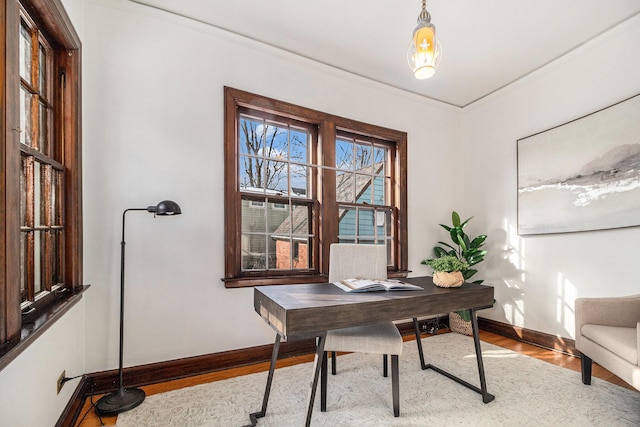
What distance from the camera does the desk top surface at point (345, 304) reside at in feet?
4.81

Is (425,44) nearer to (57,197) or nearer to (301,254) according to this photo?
(301,254)

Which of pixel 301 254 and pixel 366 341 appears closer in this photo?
pixel 366 341

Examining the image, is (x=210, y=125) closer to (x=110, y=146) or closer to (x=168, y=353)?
(x=110, y=146)

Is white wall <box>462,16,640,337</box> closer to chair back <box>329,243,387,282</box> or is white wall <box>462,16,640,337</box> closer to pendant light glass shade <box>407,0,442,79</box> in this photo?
chair back <box>329,243,387,282</box>

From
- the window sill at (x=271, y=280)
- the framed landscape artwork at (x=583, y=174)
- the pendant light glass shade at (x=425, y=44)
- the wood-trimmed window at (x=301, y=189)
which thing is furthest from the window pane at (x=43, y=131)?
the framed landscape artwork at (x=583, y=174)

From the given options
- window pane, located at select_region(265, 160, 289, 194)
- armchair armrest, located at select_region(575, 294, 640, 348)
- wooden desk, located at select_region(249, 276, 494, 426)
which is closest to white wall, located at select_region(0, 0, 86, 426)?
wooden desk, located at select_region(249, 276, 494, 426)

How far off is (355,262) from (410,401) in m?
0.99

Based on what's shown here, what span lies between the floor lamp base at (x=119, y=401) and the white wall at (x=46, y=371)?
20cm

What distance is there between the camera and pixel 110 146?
2.28 meters

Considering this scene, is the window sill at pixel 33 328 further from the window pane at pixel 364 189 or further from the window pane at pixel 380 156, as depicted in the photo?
the window pane at pixel 380 156

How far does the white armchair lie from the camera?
6.45ft

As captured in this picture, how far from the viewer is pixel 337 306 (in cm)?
154

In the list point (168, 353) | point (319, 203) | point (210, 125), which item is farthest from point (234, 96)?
point (168, 353)

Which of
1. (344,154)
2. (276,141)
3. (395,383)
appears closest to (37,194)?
(276,141)
